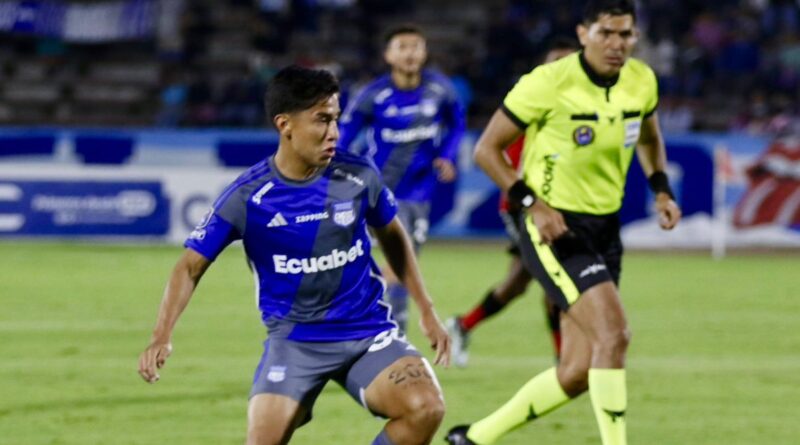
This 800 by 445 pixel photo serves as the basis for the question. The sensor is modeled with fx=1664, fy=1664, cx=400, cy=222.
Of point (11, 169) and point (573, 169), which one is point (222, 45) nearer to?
point (11, 169)

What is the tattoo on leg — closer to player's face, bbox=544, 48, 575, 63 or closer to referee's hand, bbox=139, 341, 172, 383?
referee's hand, bbox=139, 341, 172, 383

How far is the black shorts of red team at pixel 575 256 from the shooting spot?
7477 mm

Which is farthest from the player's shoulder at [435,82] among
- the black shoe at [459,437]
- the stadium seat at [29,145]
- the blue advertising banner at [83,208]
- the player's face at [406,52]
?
the stadium seat at [29,145]

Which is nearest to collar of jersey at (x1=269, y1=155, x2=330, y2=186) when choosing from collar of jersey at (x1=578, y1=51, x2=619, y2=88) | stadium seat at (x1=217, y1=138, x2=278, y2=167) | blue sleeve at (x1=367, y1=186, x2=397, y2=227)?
blue sleeve at (x1=367, y1=186, x2=397, y2=227)

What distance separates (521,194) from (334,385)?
3411 millimetres

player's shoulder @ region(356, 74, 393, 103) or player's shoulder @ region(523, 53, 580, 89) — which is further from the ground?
player's shoulder @ region(523, 53, 580, 89)

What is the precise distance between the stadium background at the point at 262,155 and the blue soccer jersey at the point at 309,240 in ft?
7.53

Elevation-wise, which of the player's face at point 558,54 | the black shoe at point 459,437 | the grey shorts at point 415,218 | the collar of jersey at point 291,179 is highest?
the collar of jersey at point 291,179

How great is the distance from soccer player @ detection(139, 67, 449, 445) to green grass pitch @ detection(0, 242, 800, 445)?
2211 millimetres

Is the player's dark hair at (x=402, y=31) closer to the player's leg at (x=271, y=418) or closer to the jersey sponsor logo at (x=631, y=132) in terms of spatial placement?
the jersey sponsor logo at (x=631, y=132)

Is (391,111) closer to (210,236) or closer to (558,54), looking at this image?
(558,54)

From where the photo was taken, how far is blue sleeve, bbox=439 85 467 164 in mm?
12188

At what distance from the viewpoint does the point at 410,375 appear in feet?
20.0

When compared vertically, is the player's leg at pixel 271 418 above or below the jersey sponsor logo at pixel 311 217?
below
